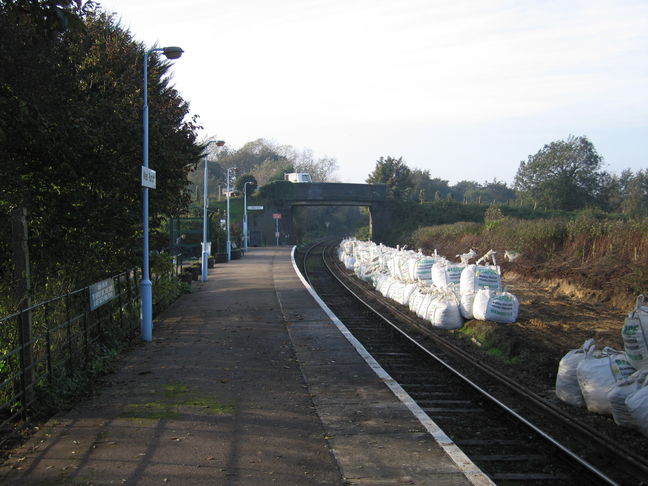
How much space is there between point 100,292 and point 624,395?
7.69 m

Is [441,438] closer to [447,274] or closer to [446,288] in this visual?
[446,288]

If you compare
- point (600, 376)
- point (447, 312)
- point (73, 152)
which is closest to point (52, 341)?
point (73, 152)

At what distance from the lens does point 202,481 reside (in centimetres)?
520

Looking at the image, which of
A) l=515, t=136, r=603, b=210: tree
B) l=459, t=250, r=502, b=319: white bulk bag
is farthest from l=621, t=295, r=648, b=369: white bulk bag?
l=515, t=136, r=603, b=210: tree

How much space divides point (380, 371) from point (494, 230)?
23.6 metres

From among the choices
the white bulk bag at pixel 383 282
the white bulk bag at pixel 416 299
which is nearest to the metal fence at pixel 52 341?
the white bulk bag at pixel 416 299

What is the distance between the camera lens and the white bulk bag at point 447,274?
55.8ft

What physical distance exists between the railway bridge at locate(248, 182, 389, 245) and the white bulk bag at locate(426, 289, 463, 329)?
48906mm

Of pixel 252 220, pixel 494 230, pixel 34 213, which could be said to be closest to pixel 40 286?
pixel 34 213

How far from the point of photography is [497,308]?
44.0 ft

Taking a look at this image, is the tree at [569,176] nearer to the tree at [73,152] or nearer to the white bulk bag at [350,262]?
the white bulk bag at [350,262]

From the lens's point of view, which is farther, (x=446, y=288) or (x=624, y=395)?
(x=446, y=288)

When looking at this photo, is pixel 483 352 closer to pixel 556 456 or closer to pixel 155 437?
pixel 556 456

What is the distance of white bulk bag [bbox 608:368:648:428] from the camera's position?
22.3 ft
